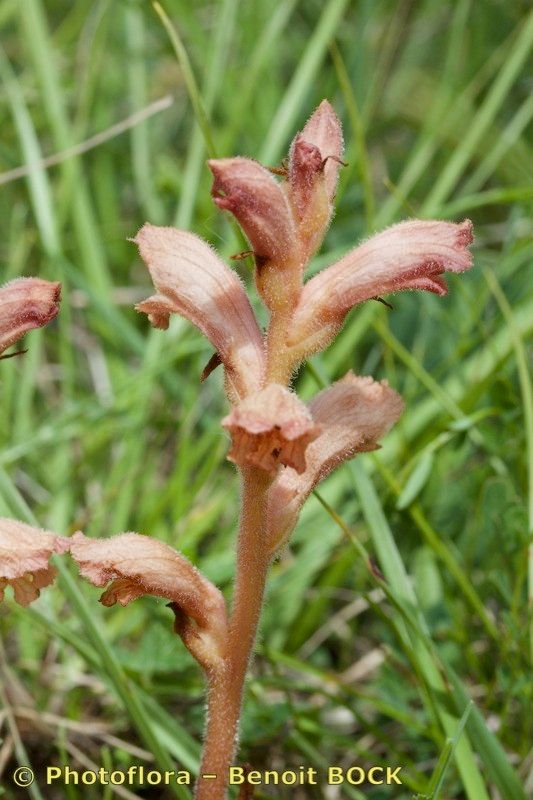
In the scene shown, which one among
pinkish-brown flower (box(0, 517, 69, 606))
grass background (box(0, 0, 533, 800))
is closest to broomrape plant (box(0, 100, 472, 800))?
pinkish-brown flower (box(0, 517, 69, 606))

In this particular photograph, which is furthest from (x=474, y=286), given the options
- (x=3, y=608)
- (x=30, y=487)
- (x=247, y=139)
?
(x=3, y=608)

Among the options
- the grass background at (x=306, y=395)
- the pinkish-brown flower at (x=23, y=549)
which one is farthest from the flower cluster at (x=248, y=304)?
the grass background at (x=306, y=395)

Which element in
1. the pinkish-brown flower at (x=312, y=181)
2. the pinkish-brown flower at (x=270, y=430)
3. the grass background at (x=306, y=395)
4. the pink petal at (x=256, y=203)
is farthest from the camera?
the grass background at (x=306, y=395)

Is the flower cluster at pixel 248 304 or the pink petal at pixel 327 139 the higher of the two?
the pink petal at pixel 327 139

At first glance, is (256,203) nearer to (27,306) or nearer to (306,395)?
(27,306)

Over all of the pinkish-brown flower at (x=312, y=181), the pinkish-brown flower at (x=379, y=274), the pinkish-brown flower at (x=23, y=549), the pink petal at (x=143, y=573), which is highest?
the pinkish-brown flower at (x=312, y=181)

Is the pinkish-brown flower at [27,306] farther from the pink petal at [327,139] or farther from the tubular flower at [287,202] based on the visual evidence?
the pink petal at [327,139]

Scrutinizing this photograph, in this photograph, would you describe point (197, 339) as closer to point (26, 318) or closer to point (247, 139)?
point (247, 139)
